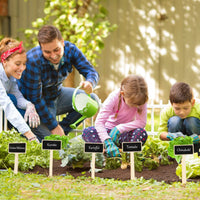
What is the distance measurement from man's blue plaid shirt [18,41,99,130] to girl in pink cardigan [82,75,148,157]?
53cm

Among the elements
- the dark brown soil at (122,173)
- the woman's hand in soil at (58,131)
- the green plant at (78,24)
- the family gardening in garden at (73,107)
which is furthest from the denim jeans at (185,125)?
the green plant at (78,24)

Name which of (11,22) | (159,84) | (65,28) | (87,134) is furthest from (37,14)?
(87,134)

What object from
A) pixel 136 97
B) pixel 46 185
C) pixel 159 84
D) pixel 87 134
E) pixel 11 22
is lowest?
pixel 46 185

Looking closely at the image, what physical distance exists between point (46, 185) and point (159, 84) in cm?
574

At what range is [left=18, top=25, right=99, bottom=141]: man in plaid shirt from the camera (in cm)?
376

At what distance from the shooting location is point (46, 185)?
102 inches

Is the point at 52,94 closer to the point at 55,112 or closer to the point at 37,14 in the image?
the point at 55,112

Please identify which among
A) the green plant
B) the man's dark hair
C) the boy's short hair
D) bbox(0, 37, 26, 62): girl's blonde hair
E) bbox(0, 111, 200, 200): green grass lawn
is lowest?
bbox(0, 111, 200, 200): green grass lawn

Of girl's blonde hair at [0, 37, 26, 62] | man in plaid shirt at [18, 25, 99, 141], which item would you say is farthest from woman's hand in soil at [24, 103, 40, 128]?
girl's blonde hair at [0, 37, 26, 62]

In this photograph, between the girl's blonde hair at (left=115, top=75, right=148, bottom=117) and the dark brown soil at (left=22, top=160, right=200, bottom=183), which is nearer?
the dark brown soil at (left=22, top=160, right=200, bottom=183)

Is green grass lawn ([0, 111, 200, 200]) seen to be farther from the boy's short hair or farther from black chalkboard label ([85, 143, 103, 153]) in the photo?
the boy's short hair

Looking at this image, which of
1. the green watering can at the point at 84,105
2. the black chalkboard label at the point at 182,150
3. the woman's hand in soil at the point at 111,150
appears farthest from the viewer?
the green watering can at the point at 84,105

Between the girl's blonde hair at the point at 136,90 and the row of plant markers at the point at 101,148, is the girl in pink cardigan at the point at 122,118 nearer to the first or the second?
the girl's blonde hair at the point at 136,90

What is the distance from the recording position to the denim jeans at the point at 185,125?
11.6 ft
